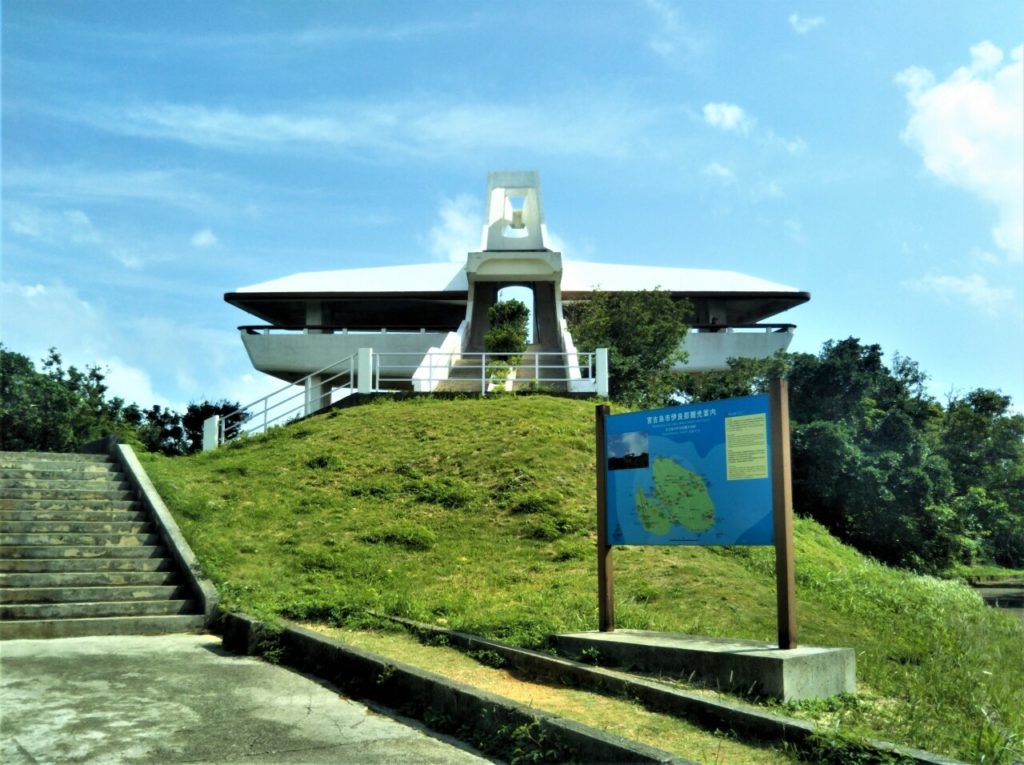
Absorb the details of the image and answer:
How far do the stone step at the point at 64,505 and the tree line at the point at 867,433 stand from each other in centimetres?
1264

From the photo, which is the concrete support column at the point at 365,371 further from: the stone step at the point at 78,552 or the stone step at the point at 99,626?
the stone step at the point at 99,626

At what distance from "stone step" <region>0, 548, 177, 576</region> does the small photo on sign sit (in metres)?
6.38

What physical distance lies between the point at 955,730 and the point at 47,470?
532 inches

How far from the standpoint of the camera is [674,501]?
7312mm

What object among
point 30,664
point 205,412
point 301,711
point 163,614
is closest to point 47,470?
point 163,614

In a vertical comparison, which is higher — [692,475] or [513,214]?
[513,214]

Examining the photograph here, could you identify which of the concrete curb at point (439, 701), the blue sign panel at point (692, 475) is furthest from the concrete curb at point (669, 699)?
the blue sign panel at point (692, 475)

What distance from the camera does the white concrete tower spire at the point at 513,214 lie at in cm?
3353

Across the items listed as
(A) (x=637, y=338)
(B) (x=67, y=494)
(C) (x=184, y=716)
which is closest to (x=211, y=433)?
(B) (x=67, y=494)

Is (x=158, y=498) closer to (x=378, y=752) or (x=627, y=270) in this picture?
(x=378, y=752)

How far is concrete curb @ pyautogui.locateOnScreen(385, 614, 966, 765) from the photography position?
15.7 feet

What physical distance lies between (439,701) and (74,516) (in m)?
8.50

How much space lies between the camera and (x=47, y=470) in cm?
1456

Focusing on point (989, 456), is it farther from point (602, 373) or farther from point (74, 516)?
point (74, 516)
